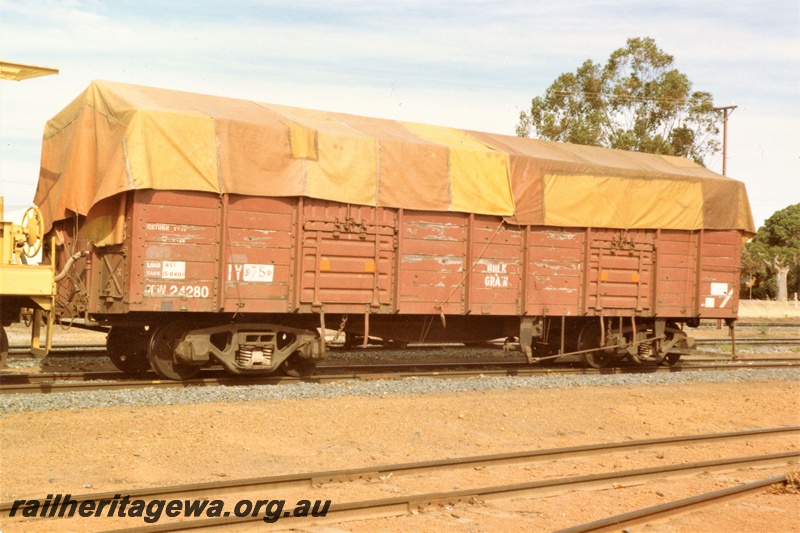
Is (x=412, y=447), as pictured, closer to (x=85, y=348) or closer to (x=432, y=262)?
(x=432, y=262)

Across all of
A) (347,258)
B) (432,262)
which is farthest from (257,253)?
(432,262)

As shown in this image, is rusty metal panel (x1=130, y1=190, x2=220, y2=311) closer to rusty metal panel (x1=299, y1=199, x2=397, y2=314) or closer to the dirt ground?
rusty metal panel (x1=299, y1=199, x2=397, y2=314)

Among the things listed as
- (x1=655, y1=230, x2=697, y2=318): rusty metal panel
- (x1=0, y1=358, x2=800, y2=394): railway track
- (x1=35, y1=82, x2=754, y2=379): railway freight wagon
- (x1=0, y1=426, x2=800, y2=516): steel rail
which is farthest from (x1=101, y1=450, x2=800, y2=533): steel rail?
(x1=655, y1=230, x2=697, y2=318): rusty metal panel

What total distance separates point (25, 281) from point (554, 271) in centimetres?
862

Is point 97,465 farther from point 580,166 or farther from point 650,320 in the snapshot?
point 650,320

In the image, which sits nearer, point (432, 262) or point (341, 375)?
point (341, 375)

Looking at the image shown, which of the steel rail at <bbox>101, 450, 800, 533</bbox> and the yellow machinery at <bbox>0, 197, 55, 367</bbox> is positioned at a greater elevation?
the yellow machinery at <bbox>0, 197, 55, 367</bbox>

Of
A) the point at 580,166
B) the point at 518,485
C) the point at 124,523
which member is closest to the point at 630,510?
the point at 518,485

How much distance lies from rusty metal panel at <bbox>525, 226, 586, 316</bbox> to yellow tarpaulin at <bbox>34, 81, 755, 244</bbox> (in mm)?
286

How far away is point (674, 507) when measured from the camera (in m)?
6.59

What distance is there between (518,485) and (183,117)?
23.6 ft

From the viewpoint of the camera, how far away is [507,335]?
591 inches

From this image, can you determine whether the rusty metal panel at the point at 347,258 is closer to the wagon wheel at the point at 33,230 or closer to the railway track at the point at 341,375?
the railway track at the point at 341,375

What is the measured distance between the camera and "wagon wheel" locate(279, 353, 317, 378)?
516 inches
